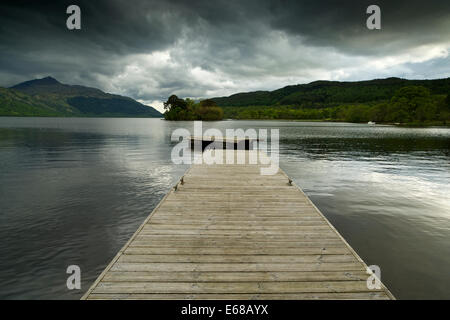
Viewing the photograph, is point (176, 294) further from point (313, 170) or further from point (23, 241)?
point (313, 170)

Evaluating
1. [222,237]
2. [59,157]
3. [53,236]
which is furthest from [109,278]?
[59,157]

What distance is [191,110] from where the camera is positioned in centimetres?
17450

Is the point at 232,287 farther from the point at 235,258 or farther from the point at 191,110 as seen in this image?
the point at 191,110

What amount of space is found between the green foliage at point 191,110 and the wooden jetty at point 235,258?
169m

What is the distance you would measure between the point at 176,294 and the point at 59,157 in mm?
26023

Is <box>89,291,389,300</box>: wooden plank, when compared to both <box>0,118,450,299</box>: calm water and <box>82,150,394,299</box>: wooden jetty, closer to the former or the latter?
<box>82,150,394,299</box>: wooden jetty

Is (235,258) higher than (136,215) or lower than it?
higher

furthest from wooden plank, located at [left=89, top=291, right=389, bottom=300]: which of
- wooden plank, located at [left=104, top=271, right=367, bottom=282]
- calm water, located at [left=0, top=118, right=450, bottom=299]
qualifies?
calm water, located at [left=0, top=118, right=450, bottom=299]

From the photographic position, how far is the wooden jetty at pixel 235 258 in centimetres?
404

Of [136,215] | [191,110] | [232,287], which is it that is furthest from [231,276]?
[191,110]

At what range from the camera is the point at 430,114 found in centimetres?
9469

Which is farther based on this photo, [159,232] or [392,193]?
[392,193]

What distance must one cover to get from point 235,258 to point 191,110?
175m

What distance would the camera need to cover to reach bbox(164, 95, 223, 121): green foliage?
173875 mm
